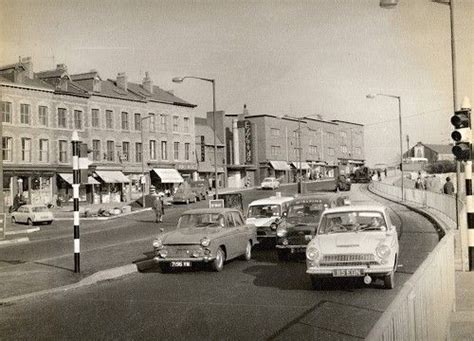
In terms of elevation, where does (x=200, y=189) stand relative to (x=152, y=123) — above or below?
below

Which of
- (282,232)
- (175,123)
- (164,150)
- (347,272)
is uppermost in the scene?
(175,123)

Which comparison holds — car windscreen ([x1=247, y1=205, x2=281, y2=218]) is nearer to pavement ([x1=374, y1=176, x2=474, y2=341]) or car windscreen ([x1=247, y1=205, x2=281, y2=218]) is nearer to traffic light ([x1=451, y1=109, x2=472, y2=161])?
pavement ([x1=374, y1=176, x2=474, y2=341])

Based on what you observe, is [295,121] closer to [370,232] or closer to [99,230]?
[99,230]

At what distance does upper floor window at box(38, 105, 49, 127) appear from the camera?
52.2 metres

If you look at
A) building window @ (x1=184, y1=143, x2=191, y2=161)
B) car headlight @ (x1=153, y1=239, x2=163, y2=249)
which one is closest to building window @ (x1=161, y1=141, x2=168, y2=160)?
building window @ (x1=184, y1=143, x2=191, y2=161)

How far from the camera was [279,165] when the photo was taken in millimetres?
93500

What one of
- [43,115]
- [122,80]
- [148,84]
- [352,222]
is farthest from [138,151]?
[352,222]

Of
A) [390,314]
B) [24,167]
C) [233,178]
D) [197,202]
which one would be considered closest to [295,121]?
[233,178]

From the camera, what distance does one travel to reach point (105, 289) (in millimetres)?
12461

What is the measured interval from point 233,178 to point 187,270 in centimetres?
7166

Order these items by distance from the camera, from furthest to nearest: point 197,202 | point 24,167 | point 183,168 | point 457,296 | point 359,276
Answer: point 183,168 → point 197,202 → point 24,167 → point 359,276 → point 457,296

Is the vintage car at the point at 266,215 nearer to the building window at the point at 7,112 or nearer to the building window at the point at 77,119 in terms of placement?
the building window at the point at 7,112

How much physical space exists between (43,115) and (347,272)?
153 ft

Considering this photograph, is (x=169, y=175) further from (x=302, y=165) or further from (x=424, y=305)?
(x=424, y=305)
